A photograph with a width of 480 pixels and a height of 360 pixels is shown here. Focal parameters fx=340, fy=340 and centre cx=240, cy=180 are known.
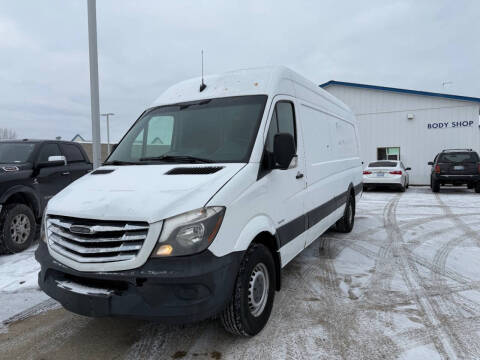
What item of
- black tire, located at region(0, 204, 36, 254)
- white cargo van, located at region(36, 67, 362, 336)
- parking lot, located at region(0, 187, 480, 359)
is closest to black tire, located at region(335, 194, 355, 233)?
parking lot, located at region(0, 187, 480, 359)

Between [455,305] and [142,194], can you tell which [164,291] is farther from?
[455,305]

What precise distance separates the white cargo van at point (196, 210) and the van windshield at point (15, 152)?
3426 millimetres

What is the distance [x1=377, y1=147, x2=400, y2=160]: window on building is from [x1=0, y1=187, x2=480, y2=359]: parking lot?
14902 millimetres

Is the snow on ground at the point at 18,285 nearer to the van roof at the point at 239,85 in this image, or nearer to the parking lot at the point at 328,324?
the parking lot at the point at 328,324

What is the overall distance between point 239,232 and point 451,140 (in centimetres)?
1880

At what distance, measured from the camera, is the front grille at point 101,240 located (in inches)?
91.9

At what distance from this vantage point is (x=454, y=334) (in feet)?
9.65

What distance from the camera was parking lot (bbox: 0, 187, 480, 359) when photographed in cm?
272

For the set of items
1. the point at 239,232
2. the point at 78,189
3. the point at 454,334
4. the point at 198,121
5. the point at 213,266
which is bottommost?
the point at 454,334

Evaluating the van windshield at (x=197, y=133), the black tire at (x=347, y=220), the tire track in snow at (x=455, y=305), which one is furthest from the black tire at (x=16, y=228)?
the tire track in snow at (x=455, y=305)

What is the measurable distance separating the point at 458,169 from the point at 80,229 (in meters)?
14.7

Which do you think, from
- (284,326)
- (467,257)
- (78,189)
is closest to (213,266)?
(284,326)

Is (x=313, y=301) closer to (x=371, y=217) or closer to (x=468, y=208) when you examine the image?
(x=371, y=217)

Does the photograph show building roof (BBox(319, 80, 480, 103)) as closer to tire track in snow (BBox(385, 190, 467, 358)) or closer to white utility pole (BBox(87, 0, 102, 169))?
tire track in snow (BBox(385, 190, 467, 358))
